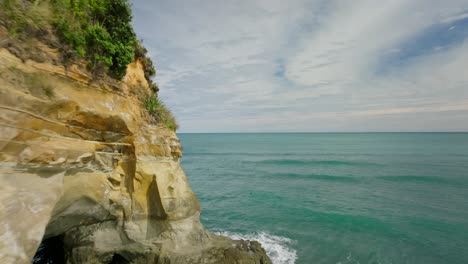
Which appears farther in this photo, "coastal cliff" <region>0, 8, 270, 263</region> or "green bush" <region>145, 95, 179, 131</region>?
"green bush" <region>145, 95, 179, 131</region>

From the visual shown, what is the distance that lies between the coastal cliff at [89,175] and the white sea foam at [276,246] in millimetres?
2705

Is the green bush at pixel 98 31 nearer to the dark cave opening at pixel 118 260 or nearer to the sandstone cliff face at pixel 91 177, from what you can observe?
the sandstone cliff face at pixel 91 177

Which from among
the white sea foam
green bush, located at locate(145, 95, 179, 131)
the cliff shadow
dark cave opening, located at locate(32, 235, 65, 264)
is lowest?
the white sea foam

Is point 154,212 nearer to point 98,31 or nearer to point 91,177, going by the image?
point 91,177

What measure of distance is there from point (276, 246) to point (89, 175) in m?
10.7

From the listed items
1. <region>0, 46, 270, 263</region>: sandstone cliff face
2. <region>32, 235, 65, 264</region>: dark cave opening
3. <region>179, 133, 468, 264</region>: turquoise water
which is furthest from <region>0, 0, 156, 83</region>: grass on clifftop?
<region>179, 133, 468, 264</region>: turquoise water

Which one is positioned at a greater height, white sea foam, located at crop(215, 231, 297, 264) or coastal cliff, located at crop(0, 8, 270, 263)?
coastal cliff, located at crop(0, 8, 270, 263)

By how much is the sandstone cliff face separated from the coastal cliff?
0.08 ft

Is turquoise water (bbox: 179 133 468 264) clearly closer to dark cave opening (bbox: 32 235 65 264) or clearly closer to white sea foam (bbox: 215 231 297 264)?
white sea foam (bbox: 215 231 297 264)

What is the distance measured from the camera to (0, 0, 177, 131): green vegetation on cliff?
568 centimetres

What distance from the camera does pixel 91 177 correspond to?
7.30 metres

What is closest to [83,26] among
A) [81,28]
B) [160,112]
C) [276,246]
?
[81,28]

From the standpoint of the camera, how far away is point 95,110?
7.00 meters

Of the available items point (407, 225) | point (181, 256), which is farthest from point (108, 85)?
point (407, 225)
